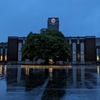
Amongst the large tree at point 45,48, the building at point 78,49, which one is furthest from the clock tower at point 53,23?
the large tree at point 45,48

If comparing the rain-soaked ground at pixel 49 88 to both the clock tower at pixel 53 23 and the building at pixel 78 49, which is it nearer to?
the building at pixel 78 49

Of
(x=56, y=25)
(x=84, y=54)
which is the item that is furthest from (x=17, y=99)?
(x=56, y=25)

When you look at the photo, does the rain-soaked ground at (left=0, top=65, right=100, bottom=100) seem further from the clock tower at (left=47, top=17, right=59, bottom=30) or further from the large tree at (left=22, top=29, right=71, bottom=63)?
the clock tower at (left=47, top=17, right=59, bottom=30)

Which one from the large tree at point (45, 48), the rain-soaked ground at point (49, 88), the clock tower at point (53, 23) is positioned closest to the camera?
the rain-soaked ground at point (49, 88)

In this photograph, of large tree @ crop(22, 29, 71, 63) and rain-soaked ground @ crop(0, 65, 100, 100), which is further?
large tree @ crop(22, 29, 71, 63)

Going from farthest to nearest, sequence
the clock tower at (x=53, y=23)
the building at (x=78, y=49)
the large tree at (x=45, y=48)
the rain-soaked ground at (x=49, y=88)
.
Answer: the clock tower at (x=53, y=23) < the building at (x=78, y=49) < the large tree at (x=45, y=48) < the rain-soaked ground at (x=49, y=88)

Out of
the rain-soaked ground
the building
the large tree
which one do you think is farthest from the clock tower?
the rain-soaked ground

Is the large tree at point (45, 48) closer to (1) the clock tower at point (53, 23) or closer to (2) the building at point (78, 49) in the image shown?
(2) the building at point (78, 49)

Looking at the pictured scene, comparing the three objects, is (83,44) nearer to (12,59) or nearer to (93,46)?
(93,46)

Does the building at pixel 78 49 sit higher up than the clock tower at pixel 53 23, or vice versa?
the clock tower at pixel 53 23

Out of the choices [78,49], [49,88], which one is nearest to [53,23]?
[78,49]

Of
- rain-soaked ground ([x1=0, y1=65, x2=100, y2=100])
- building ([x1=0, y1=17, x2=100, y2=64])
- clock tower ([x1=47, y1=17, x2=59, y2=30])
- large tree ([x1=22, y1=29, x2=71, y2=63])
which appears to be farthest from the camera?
clock tower ([x1=47, y1=17, x2=59, y2=30])

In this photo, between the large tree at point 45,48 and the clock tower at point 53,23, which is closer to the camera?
the large tree at point 45,48

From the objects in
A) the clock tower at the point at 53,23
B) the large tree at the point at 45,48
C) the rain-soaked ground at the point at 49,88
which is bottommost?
the rain-soaked ground at the point at 49,88
